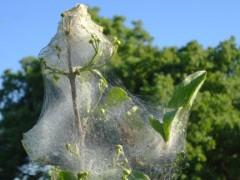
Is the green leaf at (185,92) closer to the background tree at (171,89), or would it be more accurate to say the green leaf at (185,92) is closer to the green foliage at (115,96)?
the green foliage at (115,96)

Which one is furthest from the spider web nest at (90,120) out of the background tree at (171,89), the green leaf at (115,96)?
the background tree at (171,89)

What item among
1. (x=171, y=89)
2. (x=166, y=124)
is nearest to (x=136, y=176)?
(x=166, y=124)

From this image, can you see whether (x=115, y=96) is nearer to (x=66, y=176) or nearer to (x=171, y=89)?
(x=66, y=176)

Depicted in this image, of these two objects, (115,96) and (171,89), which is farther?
(171,89)

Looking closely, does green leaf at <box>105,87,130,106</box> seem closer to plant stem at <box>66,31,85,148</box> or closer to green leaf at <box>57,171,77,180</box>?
plant stem at <box>66,31,85,148</box>

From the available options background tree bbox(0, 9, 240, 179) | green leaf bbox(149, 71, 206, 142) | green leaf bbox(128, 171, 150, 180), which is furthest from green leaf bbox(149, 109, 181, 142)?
background tree bbox(0, 9, 240, 179)

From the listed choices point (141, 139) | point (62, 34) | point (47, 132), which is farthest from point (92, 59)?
point (47, 132)
